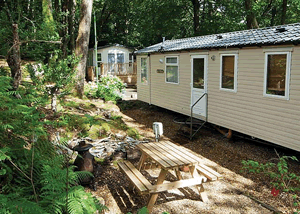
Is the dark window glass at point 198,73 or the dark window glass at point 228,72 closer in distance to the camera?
the dark window glass at point 228,72

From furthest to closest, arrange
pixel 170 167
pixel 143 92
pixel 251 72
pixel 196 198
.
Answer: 1. pixel 143 92
2. pixel 251 72
3. pixel 196 198
4. pixel 170 167

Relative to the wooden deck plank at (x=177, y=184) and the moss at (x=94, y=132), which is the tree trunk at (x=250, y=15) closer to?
the moss at (x=94, y=132)

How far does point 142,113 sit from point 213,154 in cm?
528

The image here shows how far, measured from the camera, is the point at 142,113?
39.3 feet

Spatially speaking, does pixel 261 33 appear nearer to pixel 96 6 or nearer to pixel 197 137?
pixel 197 137

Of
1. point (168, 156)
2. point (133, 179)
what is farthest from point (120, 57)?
point (133, 179)

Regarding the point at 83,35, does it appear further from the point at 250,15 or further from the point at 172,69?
the point at 250,15

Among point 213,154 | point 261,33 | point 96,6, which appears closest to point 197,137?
point 213,154

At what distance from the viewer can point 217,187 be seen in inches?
212

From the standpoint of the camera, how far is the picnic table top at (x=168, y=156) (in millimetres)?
4389

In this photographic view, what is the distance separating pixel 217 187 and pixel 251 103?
275 centimetres

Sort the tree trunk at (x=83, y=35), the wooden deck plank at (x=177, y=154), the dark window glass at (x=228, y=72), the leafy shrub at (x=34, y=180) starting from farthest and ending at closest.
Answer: the tree trunk at (x=83, y=35)
the dark window glass at (x=228, y=72)
the wooden deck plank at (x=177, y=154)
the leafy shrub at (x=34, y=180)

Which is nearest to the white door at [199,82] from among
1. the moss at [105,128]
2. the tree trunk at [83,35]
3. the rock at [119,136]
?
the rock at [119,136]

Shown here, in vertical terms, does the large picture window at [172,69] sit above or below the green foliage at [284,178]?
above
